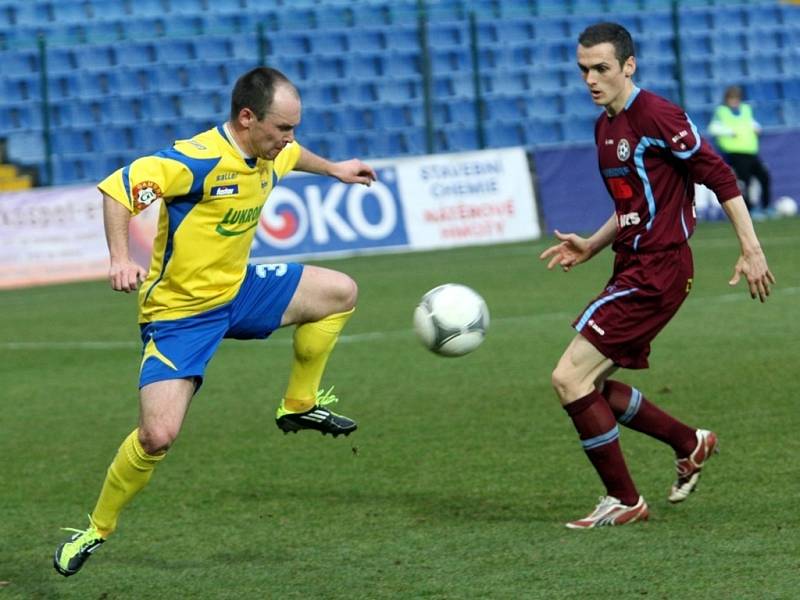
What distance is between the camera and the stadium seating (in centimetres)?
2348

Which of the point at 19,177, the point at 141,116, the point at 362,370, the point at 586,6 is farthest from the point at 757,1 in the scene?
the point at 362,370

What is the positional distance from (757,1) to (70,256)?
49.7 ft

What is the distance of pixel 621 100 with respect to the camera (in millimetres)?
6457

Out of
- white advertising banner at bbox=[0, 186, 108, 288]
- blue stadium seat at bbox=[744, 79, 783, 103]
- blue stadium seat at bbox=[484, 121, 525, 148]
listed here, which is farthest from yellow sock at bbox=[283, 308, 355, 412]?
blue stadium seat at bbox=[744, 79, 783, 103]

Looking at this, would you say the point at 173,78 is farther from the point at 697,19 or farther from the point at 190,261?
the point at 190,261

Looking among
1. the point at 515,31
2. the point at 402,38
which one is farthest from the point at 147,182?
the point at 515,31

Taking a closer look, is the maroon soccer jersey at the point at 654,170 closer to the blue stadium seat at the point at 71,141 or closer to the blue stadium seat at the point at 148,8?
the blue stadium seat at the point at 71,141

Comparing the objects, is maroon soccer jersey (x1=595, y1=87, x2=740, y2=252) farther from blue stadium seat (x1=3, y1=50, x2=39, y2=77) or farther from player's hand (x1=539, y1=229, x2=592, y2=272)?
blue stadium seat (x1=3, y1=50, x2=39, y2=77)

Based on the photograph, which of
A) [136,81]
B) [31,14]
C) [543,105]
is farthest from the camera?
[543,105]

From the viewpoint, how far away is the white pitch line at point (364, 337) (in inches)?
523

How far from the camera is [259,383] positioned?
11.2m

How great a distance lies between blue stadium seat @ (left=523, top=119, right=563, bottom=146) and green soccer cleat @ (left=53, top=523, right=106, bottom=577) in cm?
2055

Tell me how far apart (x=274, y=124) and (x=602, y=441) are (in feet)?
6.19

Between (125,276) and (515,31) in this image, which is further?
(515,31)
